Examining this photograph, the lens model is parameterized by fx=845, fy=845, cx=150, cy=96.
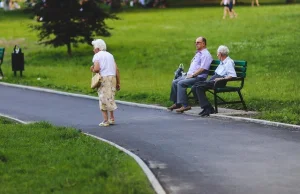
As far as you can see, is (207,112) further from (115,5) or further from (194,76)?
(115,5)

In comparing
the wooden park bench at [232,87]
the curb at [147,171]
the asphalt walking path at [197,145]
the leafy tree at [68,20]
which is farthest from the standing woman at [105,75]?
the leafy tree at [68,20]

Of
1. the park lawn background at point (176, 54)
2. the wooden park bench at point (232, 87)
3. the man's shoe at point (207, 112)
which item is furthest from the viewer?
the park lawn background at point (176, 54)

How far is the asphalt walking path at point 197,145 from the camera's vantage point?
939 cm

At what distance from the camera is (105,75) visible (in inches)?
608

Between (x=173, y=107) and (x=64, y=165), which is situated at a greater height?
(x=64, y=165)

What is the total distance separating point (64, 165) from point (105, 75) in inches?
212

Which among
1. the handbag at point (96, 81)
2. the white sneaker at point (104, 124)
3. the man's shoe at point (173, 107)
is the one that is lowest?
the man's shoe at point (173, 107)

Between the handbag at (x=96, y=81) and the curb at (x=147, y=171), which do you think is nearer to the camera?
the curb at (x=147, y=171)

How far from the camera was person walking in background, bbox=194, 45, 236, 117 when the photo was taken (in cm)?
1647

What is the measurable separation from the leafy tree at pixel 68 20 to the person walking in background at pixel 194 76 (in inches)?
Result: 695

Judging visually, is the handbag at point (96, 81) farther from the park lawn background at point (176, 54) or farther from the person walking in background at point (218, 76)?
the park lawn background at point (176, 54)

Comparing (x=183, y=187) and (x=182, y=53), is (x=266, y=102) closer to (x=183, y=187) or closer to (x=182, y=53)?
(x=183, y=187)

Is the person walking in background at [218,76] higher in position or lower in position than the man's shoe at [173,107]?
higher

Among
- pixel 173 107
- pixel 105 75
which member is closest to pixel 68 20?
pixel 173 107
